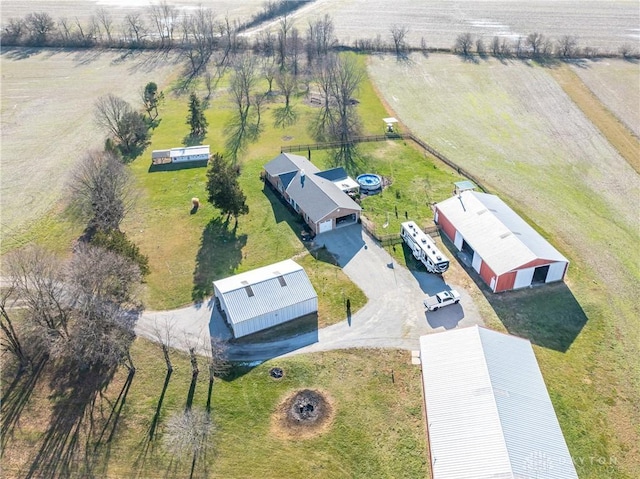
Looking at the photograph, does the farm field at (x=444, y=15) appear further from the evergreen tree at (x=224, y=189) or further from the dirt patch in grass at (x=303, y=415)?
the dirt patch in grass at (x=303, y=415)

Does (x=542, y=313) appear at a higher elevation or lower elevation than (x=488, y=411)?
lower

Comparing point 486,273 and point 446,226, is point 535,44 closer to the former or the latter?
point 446,226

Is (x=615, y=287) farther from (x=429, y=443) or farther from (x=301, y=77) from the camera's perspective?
(x=301, y=77)

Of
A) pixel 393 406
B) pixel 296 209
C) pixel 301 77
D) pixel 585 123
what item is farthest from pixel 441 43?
pixel 393 406

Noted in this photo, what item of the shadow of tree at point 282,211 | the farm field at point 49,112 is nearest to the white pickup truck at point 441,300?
the shadow of tree at point 282,211

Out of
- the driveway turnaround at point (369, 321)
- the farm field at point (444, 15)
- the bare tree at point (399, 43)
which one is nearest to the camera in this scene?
the driveway turnaround at point (369, 321)

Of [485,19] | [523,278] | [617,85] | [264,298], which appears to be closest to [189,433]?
[264,298]
